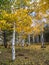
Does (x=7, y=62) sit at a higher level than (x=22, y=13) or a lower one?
lower

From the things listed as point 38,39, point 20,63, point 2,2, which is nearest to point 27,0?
point 20,63

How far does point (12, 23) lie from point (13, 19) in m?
0.76

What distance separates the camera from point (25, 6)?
15227mm

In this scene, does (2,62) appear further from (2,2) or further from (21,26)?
(2,2)

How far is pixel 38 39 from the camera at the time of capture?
6288 centimetres

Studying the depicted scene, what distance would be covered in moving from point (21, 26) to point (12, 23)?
2.59 feet

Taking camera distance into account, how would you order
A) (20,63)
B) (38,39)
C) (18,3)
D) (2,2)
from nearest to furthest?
(2,2) < (20,63) < (18,3) < (38,39)

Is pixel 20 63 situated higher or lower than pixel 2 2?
lower

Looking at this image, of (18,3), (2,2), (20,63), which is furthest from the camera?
(18,3)

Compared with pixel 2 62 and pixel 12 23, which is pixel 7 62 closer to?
pixel 2 62

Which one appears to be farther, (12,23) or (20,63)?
(12,23)

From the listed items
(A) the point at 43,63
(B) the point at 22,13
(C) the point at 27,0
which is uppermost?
(C) the point at 27,0

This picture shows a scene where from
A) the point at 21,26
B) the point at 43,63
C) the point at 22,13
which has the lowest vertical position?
the point at 43,63

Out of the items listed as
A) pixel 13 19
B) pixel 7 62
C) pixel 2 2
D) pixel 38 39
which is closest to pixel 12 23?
pixel 13 19
